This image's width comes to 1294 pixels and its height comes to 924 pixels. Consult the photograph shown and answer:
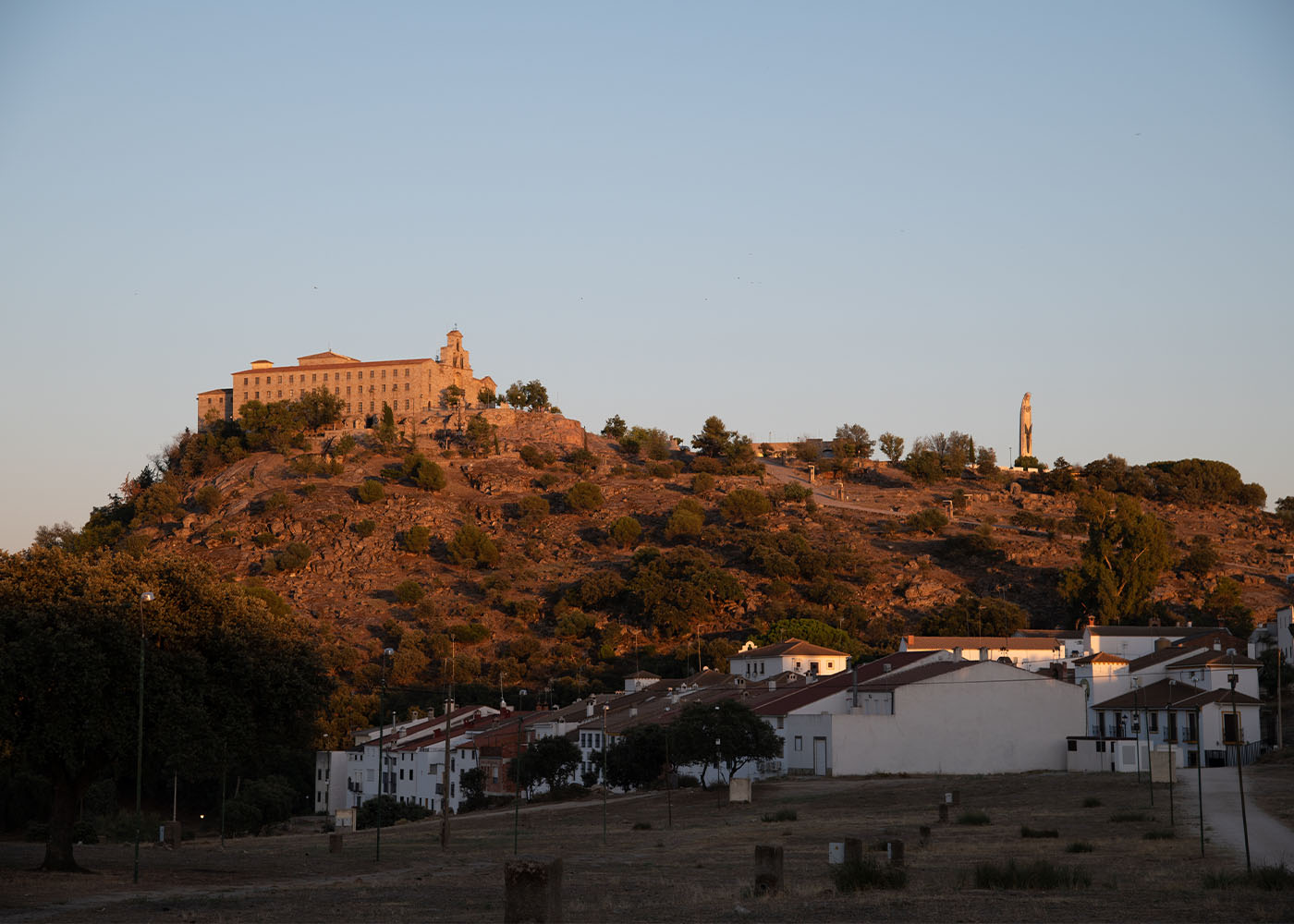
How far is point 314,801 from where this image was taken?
284ft

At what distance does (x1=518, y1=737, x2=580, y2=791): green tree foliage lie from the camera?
218ft

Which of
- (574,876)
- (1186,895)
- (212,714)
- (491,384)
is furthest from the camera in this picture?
(491,384)

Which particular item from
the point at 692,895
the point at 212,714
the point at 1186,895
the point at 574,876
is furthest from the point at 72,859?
the point at 1186,895

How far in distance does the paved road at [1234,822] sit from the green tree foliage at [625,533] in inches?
3523

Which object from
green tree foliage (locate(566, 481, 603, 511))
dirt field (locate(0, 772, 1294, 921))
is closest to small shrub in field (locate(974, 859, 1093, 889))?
dirt field (locate(0, 772, 1294, 921))

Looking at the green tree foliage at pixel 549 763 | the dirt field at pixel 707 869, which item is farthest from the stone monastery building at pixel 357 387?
the dirt field at pixel 707 869

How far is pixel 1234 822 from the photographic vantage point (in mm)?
32688

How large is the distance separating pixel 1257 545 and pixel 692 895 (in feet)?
415

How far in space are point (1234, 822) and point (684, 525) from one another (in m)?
103

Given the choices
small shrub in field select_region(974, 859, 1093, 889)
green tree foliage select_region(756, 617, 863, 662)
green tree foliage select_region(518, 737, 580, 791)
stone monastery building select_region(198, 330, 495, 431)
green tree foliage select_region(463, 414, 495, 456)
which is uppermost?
stone monastery building select_region(198, 330, 495, 431)

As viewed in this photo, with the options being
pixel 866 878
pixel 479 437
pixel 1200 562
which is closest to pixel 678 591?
pixel 1200 562

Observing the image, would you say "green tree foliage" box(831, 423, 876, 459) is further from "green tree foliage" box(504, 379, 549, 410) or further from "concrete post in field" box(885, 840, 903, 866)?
"concrete post in field" box(885, 840, 903, 866)

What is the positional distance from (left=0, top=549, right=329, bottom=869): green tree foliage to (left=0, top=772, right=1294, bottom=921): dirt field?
2.63 meters

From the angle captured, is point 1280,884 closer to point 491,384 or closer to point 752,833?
point 752,833
